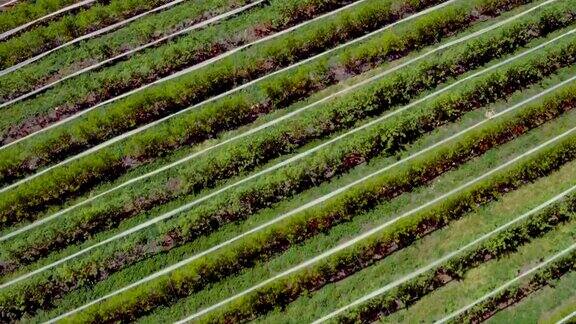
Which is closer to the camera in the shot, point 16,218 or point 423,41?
point 16,218

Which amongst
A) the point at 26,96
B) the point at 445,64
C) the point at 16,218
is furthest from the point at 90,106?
the point at 445,64

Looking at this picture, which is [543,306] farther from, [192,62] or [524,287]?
[192,62]

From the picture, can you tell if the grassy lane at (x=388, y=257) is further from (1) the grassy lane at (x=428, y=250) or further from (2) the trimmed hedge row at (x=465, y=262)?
(2) the trimmed hedge row at (x=465, y=262)

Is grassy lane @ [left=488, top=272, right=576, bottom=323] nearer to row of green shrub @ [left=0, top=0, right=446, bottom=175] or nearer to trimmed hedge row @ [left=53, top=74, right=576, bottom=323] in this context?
trimmed hedge row @ [left=53, top=74, right=576, bottom=323]

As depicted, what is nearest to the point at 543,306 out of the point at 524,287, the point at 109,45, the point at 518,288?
the point at 524,287

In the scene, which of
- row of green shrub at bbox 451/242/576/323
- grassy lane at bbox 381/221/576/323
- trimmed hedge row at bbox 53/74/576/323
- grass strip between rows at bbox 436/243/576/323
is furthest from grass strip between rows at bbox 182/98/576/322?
row of green shrub at bbox 451/242/576/323

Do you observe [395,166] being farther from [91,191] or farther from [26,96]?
[26,96]
